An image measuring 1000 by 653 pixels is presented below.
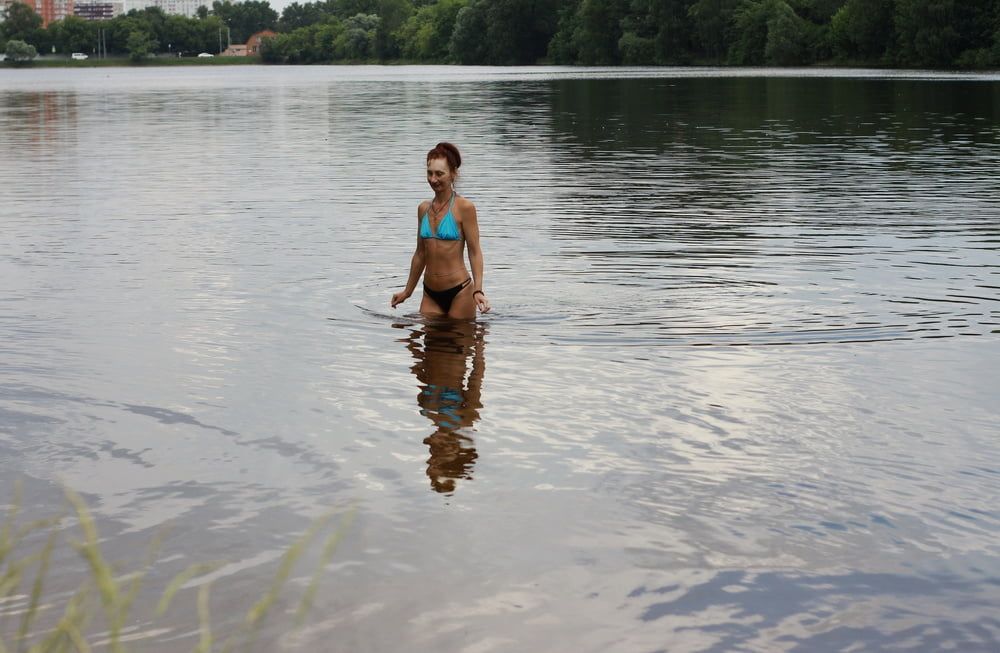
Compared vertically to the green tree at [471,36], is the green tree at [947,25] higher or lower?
lower

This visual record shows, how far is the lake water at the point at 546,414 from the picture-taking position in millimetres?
5133

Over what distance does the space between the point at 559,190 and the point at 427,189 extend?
2023 mm

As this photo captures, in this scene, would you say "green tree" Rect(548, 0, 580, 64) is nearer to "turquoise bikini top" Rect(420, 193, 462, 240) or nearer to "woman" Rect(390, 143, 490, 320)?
"woman" Rect(390, 143, 490, 320)

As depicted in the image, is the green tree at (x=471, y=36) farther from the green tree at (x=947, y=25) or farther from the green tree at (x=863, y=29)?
the green tree at (x=947, y=25)

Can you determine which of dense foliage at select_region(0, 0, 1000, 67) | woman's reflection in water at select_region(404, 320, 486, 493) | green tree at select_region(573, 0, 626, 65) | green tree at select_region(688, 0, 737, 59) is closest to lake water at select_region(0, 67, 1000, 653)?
woman's reflection in water at select_region(404, 320, 486, 493)

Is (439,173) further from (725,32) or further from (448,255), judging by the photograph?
(725,32)

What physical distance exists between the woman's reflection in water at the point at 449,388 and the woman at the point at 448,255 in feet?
0.58

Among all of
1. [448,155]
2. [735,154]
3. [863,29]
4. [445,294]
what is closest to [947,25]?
[863,29]

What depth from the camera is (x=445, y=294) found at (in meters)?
10.7

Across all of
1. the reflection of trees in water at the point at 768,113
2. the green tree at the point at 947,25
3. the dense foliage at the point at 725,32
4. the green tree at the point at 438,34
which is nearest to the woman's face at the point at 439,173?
the reflection of trees in water at the point at 768,113

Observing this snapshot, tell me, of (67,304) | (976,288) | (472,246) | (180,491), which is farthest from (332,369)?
(976,288)

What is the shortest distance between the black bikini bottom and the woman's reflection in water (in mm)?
135

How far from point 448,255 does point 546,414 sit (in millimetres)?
2902

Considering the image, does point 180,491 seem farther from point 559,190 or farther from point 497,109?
point 497,109
